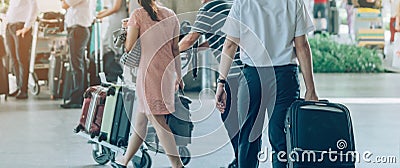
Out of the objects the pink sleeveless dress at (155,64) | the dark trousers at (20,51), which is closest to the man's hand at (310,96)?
the pink sleeveless dress at (155,64)

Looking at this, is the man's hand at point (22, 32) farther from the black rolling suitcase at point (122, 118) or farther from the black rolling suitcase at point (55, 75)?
the black rolling suitcase at point (122, 118)

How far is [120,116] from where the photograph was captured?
169 inches

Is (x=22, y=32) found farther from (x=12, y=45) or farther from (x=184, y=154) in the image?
(x=184, y=154)

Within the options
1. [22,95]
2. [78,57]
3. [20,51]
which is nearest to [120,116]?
[78,57]

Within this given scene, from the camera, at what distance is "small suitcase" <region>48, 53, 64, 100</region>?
738 cm

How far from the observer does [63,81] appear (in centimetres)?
731

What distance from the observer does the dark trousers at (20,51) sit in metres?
7.28

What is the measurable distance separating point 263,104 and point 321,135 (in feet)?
0.97

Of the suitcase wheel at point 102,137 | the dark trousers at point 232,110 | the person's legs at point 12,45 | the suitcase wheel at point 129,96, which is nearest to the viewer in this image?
the dark trousers at point 232,110

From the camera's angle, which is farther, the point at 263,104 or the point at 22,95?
the point at 22,95

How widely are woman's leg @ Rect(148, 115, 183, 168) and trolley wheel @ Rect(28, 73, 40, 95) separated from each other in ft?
12.6

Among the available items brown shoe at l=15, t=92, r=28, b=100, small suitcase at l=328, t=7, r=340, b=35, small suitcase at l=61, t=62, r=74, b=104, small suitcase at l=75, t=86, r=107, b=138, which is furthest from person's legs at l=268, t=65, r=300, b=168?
small suitcase at l=328, t=7, r=340, b=35

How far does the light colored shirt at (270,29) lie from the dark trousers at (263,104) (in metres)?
0.05

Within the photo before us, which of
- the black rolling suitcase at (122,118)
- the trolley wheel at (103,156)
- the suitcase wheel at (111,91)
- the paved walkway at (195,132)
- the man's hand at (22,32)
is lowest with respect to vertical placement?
the paved walkway at (195,132)
